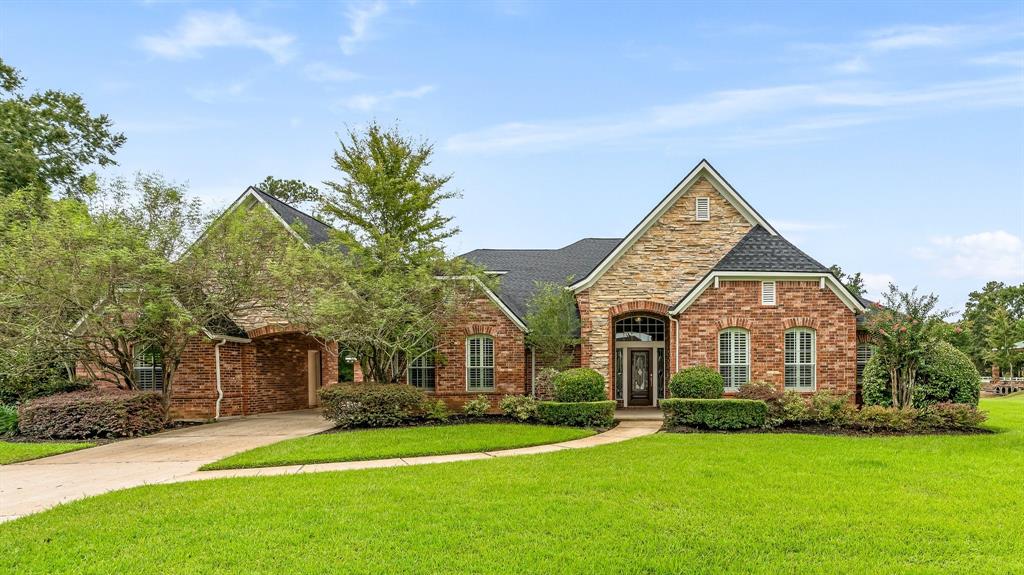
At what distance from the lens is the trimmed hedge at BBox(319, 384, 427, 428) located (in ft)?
46.6

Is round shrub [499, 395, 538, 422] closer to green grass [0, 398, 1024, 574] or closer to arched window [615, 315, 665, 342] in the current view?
arched window [615, 315, 665, 342]

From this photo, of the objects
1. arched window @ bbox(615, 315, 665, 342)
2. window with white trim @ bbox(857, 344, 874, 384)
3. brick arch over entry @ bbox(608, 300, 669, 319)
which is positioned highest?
brick arch over entry @ bbox(608, 300, 669, 319)

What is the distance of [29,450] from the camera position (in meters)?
11.8

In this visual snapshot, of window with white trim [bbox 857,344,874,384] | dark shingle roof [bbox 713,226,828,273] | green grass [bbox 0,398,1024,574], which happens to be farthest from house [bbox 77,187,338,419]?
window with white trim [bbox 857,344,874,384]

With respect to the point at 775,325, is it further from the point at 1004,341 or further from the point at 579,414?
the point at 1004,341

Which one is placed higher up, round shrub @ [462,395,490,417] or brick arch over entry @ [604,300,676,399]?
brick arch over entry @ [604,300,676,399]

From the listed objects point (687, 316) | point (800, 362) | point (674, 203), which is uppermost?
point (674, 203)

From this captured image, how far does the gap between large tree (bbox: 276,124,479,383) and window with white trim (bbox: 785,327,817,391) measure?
9.37 m

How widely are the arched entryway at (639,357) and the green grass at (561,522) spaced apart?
382 inches

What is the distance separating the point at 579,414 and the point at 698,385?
3110mm

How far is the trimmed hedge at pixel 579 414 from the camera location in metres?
14.4

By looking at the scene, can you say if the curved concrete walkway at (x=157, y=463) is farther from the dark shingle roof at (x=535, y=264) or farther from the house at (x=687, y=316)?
the dark shingle roof at (x=535, y=264)

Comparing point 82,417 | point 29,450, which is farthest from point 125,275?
point 29,450

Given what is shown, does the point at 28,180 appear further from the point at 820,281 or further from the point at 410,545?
the point at 820,281
